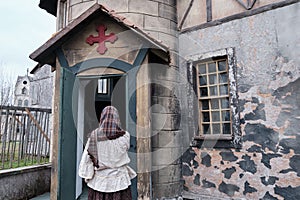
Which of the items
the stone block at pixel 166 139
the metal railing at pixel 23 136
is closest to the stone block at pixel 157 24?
the stone block at pixel 166 139

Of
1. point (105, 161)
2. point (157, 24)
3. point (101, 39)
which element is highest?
point (157, 24)

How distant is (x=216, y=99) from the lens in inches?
207

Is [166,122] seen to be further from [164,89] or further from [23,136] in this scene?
[23,136]

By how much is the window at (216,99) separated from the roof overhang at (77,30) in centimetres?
133

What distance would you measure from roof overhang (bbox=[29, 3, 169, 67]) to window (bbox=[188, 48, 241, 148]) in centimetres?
133

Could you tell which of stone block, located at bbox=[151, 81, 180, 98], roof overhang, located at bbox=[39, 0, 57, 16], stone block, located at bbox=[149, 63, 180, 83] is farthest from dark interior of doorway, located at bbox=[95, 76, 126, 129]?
roof overhang, located at bbox=[39, 0, 57, 16]

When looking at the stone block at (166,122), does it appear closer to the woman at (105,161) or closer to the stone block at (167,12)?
the woman at (105,161)

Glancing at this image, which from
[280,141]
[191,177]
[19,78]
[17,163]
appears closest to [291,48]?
[280,141]

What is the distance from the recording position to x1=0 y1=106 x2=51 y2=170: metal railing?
5559mm

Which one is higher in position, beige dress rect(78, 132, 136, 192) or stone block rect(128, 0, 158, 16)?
stone block rect(128, 0, 158, 16)

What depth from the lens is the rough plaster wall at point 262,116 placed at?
14.0ft

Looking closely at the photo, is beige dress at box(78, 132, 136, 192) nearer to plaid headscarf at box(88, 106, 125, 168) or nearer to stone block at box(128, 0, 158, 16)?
plaid headscarf at box(88, 106, 125, 168)

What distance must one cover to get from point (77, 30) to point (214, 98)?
322cm

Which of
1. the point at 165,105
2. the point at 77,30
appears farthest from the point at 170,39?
the point at 77,30
